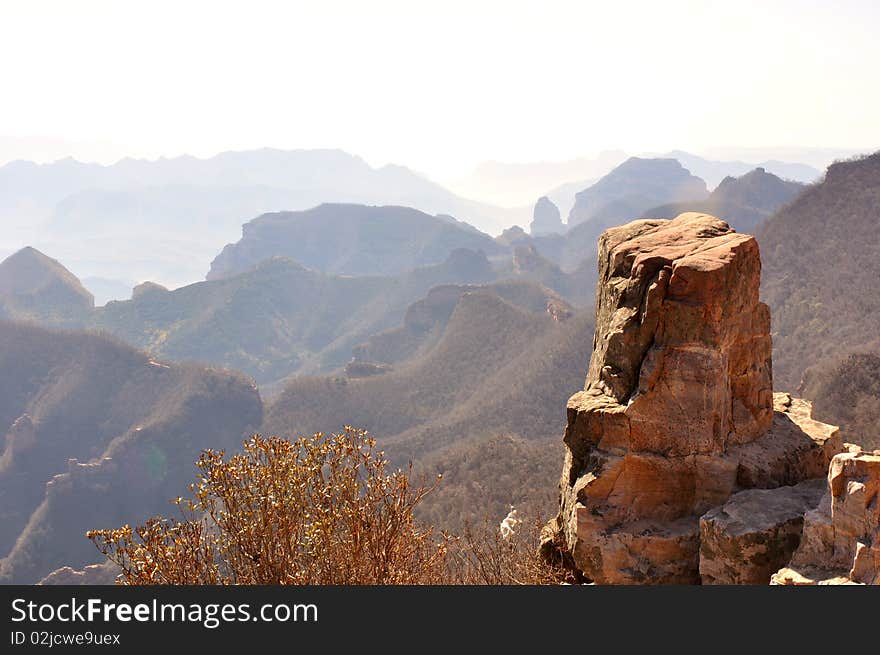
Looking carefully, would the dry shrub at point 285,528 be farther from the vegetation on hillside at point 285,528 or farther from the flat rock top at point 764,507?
the flat rock top at point 764,507

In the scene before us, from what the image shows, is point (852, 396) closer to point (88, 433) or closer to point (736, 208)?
point (88, 433)

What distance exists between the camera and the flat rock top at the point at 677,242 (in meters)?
12.2

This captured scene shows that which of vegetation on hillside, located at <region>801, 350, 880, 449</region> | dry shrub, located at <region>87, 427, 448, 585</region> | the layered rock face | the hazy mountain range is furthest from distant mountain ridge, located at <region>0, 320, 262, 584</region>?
the layered rock face

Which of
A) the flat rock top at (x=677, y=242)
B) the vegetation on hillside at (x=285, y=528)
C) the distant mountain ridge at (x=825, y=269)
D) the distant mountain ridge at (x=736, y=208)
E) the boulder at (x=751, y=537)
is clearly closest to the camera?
the boulder at (x=751, y=537)

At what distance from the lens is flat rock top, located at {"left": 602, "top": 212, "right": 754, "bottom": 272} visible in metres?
12.2

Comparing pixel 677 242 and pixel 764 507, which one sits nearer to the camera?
pixel 764 507

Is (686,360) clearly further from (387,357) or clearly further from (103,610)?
(387,357)

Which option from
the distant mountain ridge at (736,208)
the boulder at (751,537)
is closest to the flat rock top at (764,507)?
the boulder at (751,537)

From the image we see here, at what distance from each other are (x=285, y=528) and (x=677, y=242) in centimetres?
856

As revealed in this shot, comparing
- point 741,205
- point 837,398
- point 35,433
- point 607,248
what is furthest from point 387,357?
point 607,248

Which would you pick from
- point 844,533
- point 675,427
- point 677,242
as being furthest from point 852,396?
point 844,533

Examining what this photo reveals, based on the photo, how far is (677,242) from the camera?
13203 mm

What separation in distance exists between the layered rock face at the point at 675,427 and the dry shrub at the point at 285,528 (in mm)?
3232

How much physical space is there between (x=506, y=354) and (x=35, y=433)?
75.2 meters
